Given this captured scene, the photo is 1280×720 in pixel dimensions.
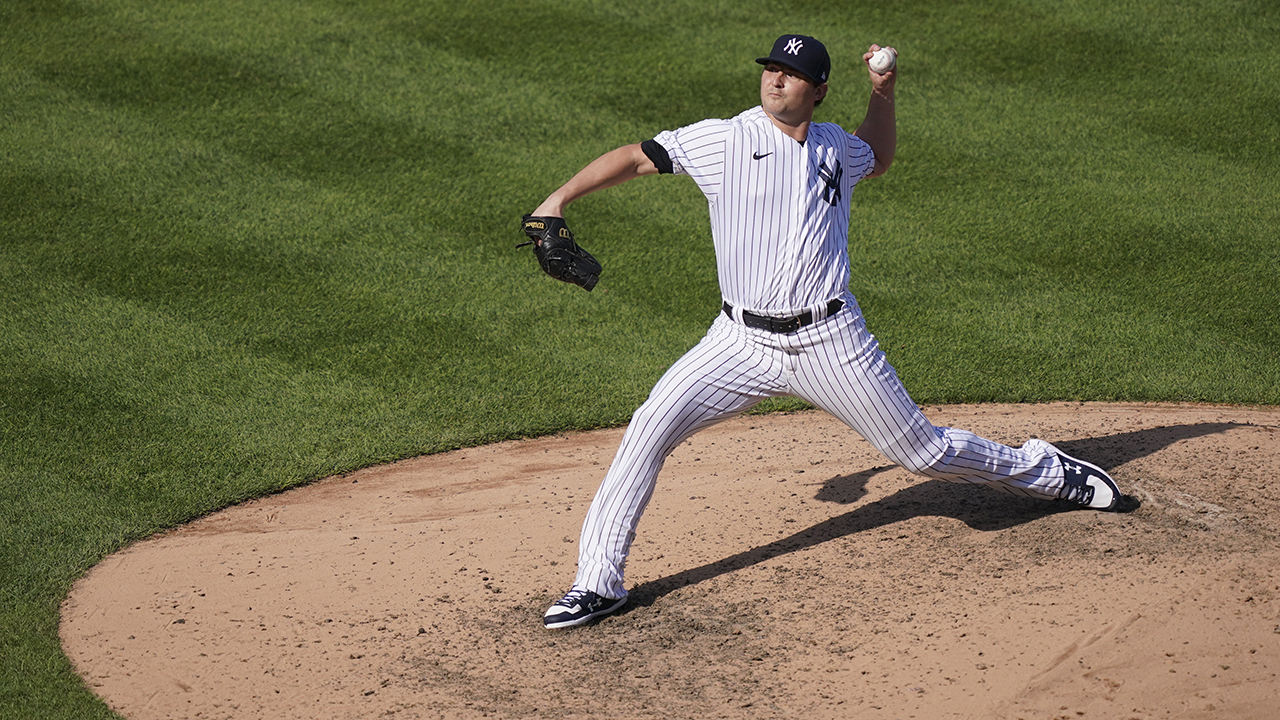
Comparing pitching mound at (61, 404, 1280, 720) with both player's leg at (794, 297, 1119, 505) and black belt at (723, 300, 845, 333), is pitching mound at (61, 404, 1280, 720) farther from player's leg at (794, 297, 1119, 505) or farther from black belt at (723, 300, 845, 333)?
black belt at (723, 300, 845, 333)

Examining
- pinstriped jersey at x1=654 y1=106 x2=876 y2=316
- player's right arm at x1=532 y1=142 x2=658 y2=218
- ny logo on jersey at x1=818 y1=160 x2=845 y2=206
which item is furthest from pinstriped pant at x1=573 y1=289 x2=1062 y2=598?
player's right arm at x1=532 y1=142 x2=658 y2=218

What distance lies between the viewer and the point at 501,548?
15.9 feet

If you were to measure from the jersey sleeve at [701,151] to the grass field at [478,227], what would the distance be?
2357 mm

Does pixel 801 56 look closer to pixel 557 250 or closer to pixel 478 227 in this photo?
pixel 557 250

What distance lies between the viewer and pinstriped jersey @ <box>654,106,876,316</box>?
393cm

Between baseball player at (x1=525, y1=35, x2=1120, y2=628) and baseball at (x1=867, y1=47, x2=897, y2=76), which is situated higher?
baseball at (x1=867, y1=47, x2=897, y2=76)

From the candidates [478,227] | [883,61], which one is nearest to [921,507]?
[883,61]

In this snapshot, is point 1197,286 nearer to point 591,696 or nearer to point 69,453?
point 591,696

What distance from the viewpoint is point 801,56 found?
387 cm

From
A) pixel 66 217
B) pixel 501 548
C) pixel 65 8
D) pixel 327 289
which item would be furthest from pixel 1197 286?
pixel 65 8

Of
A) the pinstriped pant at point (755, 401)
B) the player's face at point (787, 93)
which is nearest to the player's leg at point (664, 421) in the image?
the pinstriped pant at point (755, 401)

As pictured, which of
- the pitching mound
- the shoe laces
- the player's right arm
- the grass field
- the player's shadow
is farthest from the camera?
the grass field

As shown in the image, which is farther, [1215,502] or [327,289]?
[327,289]

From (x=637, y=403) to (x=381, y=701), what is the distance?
2665mm
